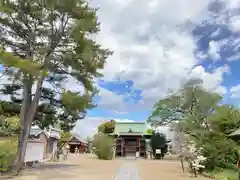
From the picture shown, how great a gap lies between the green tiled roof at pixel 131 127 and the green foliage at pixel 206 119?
29.4 ft

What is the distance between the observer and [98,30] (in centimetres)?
1750

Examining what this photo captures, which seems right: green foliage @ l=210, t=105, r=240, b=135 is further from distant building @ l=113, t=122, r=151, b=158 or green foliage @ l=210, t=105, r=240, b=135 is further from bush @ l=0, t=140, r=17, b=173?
distant building @ l=113, t=122, r=151, b=158

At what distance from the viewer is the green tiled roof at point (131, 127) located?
4109 centimetres

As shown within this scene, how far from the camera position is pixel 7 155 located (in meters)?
13.7

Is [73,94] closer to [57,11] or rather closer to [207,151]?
[57,11]

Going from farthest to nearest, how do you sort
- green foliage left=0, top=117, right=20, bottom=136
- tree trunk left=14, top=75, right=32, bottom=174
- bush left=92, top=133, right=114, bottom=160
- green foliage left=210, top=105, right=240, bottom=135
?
bush left=92, top=133, right=114, bottom=160, green foliage left=210, top=105, right=240, bottom=135, tree trunk left=14, top=75, right=32, bottom=174, green foliage left=0, top=117, right=20, bottom=136

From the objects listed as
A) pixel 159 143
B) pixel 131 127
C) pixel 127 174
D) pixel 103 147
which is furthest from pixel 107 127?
pixel 127 174

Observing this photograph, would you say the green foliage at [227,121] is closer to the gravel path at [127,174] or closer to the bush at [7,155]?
the gravel path at [127,174]

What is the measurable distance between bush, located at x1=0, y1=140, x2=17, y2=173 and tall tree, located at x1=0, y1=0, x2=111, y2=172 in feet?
1.43

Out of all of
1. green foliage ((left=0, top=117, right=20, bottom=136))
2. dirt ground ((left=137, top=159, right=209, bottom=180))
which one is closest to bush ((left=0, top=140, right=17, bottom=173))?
green foliage ((left=0, top=117, right=20, bottom=136))

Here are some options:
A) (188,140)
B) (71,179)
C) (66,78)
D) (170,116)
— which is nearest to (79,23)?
(66,78)

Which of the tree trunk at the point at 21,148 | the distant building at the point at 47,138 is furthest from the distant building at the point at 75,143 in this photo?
the tree trunk at the point at 21,148

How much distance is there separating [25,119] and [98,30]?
7.63 metres

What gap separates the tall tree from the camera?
48.8 feet
